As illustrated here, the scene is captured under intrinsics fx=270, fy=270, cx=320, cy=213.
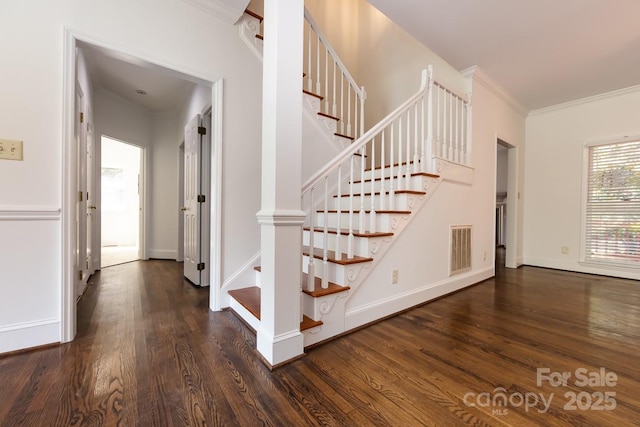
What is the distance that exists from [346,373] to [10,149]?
2.32 meters

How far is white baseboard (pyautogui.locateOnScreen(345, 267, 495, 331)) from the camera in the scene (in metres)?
1.96

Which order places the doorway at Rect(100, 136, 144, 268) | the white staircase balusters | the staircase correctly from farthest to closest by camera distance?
the doorway at Rect(100, 136, 144, 268), the white staircase balusters, the staircase

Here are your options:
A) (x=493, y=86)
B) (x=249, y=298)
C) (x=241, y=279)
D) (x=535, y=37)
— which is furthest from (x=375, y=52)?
(x=249, y=298)

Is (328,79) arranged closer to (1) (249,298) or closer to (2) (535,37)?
(2) (535,37)

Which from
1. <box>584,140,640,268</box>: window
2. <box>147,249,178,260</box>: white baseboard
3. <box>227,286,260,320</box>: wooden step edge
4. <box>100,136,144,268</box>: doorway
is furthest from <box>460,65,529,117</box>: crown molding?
<box>100,136,144,268</box>: doorway

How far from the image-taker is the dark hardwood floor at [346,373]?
3.71 ft

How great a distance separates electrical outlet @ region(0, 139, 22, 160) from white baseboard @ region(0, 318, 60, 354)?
1.00 metres

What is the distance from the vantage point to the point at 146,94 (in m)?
4.08

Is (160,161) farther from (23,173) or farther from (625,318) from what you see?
(625,318)

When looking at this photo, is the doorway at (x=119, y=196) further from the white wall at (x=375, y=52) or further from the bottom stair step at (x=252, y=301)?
the bottom stair step at (x=252, y=301)

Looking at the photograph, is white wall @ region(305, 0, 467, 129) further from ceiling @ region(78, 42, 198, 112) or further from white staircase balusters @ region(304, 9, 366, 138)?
ceiling @ region(78, 42, 198, 112)

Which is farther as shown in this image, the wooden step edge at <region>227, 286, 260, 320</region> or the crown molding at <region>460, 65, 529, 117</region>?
the crown molding at <region>460, 65, 529, 117</region>

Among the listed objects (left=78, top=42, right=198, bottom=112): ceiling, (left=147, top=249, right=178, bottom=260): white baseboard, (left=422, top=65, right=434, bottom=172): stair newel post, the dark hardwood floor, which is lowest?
the dark hardwood floor

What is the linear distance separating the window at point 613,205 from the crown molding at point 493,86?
1078mm
